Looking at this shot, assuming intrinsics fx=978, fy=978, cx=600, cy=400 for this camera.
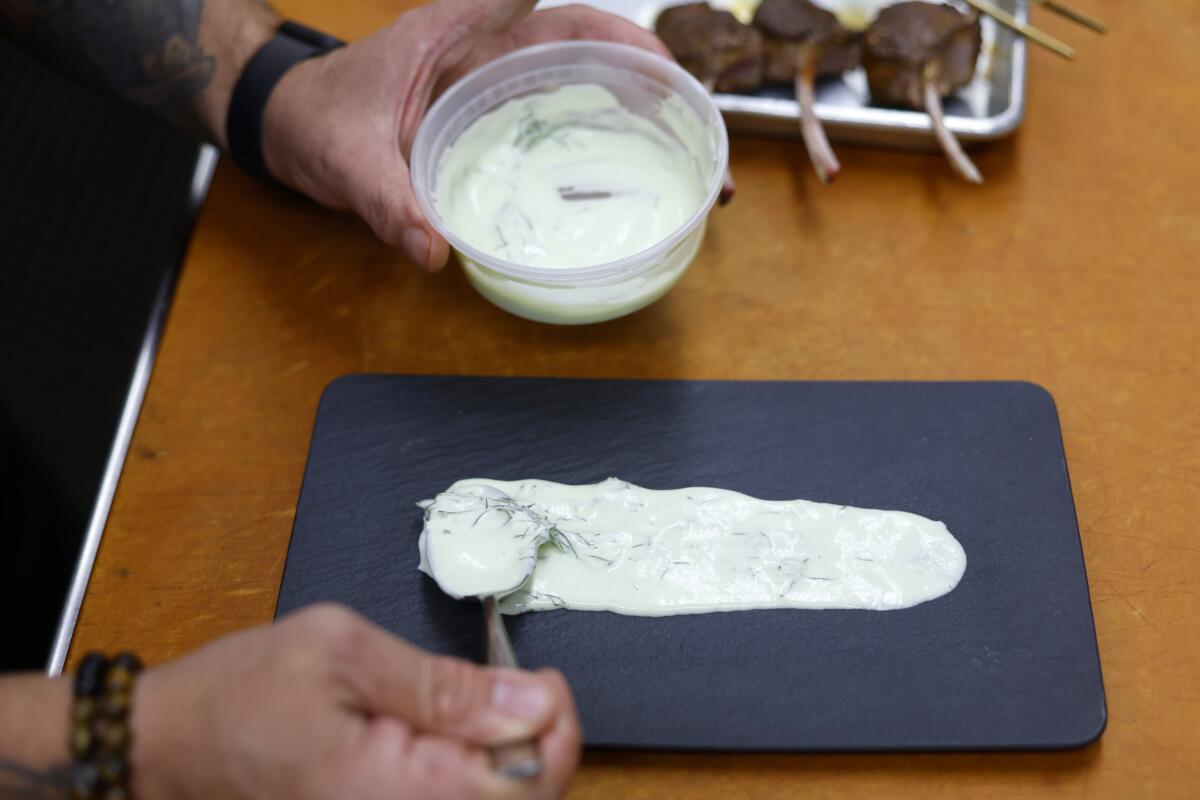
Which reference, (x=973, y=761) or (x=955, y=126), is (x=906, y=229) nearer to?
(x=955, y=126)

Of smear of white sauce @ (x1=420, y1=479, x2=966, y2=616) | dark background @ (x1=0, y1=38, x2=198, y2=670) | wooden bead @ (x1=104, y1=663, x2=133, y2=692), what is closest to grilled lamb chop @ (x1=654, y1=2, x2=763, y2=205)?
smear of white sauce @ (x1=420, y1=479, x2=966, y2=616)

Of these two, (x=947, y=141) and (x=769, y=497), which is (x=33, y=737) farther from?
(x=947, y=141)

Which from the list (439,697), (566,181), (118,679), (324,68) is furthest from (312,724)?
(324,68)

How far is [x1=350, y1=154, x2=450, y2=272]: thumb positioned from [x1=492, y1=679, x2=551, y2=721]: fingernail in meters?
0.75

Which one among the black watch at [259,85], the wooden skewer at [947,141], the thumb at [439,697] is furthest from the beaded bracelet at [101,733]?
the wooden skewer at [947,141]

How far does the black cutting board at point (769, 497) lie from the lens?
1.32m

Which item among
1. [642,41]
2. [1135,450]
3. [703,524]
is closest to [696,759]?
[703,524]

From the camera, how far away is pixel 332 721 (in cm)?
100

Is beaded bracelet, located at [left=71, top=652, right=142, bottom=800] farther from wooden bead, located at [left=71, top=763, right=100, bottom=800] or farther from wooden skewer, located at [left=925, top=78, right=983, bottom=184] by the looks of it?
wooden skewer, located at [left=925, top=78, right=983, bottom=184]

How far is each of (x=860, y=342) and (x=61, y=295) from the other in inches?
73.0

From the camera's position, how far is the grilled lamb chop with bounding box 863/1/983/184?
6.15 ft

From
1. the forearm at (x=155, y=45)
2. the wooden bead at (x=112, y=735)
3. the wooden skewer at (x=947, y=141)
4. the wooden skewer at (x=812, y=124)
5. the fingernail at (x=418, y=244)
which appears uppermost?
the forearm at (x=155, y=45)

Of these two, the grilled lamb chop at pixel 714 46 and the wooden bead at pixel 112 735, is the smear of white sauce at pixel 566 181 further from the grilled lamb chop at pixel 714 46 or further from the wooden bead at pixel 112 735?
the wooden bead at pixel 112 735

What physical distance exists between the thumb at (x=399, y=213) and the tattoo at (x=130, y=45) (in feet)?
1.48
